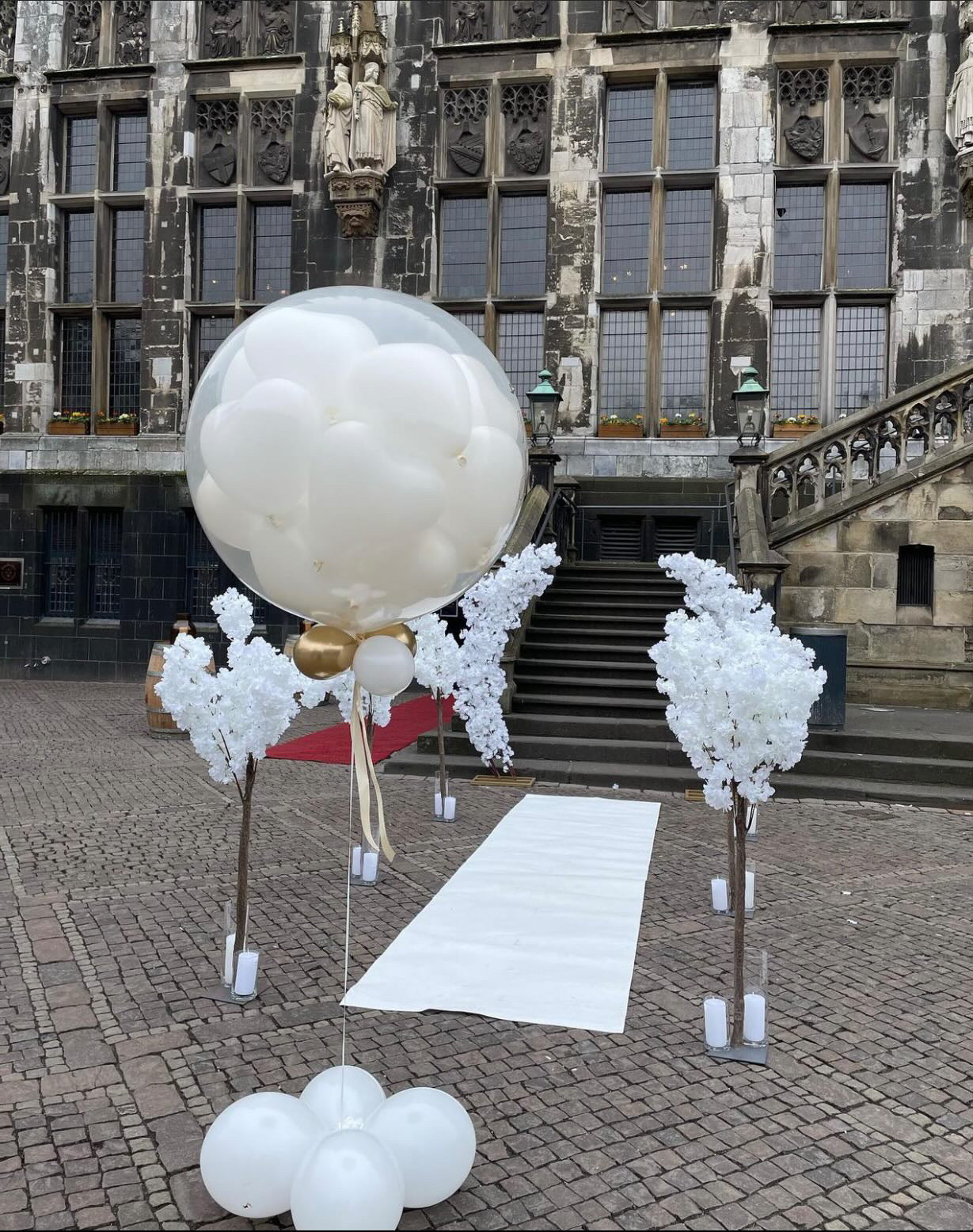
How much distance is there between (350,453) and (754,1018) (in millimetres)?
3283

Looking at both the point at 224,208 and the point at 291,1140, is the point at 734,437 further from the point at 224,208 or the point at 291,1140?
the point at 291,1140

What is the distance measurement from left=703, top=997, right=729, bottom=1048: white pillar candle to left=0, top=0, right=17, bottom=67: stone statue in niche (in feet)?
71.5

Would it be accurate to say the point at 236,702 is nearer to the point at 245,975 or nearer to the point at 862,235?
the point at 245,975

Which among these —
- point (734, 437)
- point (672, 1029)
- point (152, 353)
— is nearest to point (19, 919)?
point (672, 1029)

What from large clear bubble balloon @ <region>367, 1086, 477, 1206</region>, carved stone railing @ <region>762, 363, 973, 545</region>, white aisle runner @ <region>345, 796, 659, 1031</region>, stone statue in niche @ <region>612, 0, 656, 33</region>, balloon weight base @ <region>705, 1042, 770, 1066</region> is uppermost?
stone statue in niche @ <region>612, 0, 656, 33</region>

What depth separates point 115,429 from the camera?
1841cm

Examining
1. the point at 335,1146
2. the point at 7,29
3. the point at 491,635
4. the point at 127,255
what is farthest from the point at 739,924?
the point at 7,29

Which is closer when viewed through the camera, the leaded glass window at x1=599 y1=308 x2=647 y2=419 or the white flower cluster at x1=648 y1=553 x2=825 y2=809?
the white flower cluster at x1=648 y1=553 x2=825 y2=809

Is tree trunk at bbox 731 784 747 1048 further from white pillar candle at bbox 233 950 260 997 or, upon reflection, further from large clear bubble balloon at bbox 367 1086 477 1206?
white pillar candle at bbox 233 950 260 997

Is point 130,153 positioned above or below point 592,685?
above

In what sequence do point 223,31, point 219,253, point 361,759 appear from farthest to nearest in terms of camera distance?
point 219,253 < point 223,31 < point 361,759

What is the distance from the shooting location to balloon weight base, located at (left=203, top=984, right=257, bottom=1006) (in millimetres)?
4797

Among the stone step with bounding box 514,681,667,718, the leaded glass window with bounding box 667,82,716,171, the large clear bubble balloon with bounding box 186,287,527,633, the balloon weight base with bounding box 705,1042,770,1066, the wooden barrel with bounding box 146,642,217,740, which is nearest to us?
the large clear bubble balloon with bounding box 186,287,527,633

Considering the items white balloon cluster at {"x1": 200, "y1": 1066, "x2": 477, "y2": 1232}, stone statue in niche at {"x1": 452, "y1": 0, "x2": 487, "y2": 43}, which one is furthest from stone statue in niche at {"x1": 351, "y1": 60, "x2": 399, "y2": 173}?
white balloon cluster at {"x1": 200, "y1": 1066, "x2": 477, "y2": 1232}
